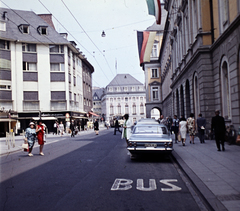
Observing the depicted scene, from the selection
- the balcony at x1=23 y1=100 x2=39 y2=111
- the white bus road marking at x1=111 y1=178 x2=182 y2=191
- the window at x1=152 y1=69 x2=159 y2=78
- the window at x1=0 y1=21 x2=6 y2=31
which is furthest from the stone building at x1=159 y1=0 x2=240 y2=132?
the window at x1=152 y1=69 x2=159 y2=78

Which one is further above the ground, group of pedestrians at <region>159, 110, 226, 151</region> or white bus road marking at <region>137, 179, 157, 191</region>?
group of pedestrians at <region>159, 110, 226, 151</region>

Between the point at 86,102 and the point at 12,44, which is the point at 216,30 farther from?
the point at 86,102

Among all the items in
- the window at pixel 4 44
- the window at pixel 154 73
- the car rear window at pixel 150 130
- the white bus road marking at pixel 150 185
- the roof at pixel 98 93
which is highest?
the roof at pixel 98 93

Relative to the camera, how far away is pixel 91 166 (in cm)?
1051

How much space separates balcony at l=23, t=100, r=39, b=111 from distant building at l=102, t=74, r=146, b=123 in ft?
253

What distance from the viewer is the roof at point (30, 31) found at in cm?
4541

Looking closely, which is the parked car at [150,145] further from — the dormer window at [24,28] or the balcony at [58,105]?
the dormer window at [24,28]

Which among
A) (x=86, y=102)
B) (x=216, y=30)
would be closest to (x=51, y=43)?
(x=86, y=102)

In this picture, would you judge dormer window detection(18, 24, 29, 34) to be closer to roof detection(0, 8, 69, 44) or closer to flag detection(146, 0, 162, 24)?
roof detection(0, 8, 69, 44)

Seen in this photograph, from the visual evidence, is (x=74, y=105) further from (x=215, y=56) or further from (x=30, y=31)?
(x=215, y=56)

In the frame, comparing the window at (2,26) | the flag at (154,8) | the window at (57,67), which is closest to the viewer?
the flag at (154,8)

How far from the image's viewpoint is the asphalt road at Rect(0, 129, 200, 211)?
18.8 ft

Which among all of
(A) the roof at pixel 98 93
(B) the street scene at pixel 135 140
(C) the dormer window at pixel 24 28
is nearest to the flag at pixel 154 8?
(B) the street scene at pixel 135 140

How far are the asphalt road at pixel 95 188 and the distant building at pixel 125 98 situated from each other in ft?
376
